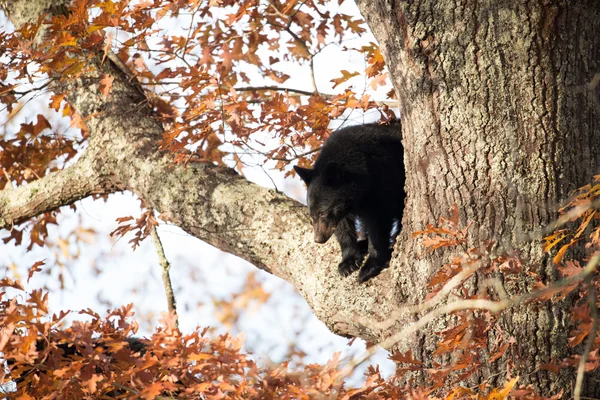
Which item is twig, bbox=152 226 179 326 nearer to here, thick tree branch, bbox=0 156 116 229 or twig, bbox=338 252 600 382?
thick tree branch, bbox=0 156 116 229

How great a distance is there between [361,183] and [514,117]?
1988 mm

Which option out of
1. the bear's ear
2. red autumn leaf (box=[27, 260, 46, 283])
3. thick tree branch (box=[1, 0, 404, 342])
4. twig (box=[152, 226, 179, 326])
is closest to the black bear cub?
the bear's ear

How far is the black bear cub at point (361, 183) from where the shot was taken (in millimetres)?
4879

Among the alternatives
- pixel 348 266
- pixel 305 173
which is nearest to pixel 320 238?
pixel 348 266

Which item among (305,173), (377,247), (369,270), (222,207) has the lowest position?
(369,270)

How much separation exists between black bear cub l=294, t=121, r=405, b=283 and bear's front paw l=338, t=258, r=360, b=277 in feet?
1.53

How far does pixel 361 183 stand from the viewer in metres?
5.04

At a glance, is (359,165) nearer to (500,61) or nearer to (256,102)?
(256,102)

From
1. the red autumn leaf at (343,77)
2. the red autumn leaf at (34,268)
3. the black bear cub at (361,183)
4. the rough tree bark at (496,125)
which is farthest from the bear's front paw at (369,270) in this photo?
the red autumn leaf at (34,268)

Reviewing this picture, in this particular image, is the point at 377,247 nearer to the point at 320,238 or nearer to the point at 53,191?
the point at 320,238

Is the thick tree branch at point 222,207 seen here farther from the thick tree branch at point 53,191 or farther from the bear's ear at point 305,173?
the bear's ear at point 305,173

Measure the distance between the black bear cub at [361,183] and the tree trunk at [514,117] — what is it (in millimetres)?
1570

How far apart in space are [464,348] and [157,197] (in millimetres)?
2747

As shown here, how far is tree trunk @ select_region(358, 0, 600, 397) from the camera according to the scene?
309cm
